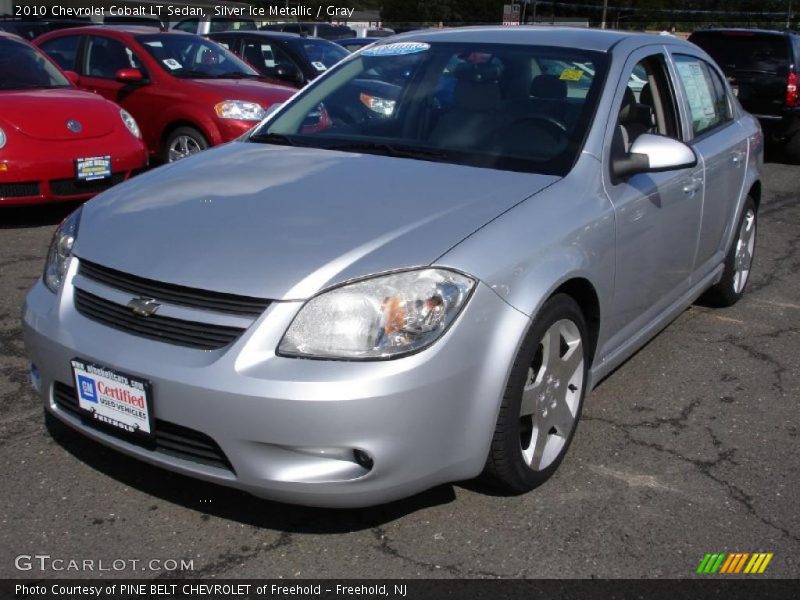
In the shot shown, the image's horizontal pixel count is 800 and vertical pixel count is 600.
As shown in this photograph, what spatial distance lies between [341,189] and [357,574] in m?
1.31

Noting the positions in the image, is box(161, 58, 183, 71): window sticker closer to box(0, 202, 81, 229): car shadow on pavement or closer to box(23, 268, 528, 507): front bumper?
box(0, 202, 81, 229): car shadow on pavement

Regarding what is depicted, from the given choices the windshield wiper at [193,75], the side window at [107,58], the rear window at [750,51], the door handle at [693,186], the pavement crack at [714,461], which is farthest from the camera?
the rear window at [750,51]

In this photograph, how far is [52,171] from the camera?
6.42 m

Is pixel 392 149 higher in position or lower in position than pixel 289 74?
higher

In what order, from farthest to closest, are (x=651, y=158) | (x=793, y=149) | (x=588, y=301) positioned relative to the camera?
(x=793, y=149) < (x=651, y=158) < (x=588, y=301)

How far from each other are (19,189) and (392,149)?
149 inches

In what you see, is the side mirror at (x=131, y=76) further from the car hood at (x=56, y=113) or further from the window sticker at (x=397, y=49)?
the window sticker at (x=397, y=49)

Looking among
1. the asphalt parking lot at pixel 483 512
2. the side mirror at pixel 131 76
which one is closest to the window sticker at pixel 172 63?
the side mirror at pixel 131 76

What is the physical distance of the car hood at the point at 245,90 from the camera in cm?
817

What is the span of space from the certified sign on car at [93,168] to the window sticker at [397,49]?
10.0ft

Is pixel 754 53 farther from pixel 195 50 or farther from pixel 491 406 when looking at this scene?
pixel 491 406

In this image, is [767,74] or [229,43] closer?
[767,74]

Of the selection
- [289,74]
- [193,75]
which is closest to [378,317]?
[193,75]

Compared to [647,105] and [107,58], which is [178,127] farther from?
[647,105]
